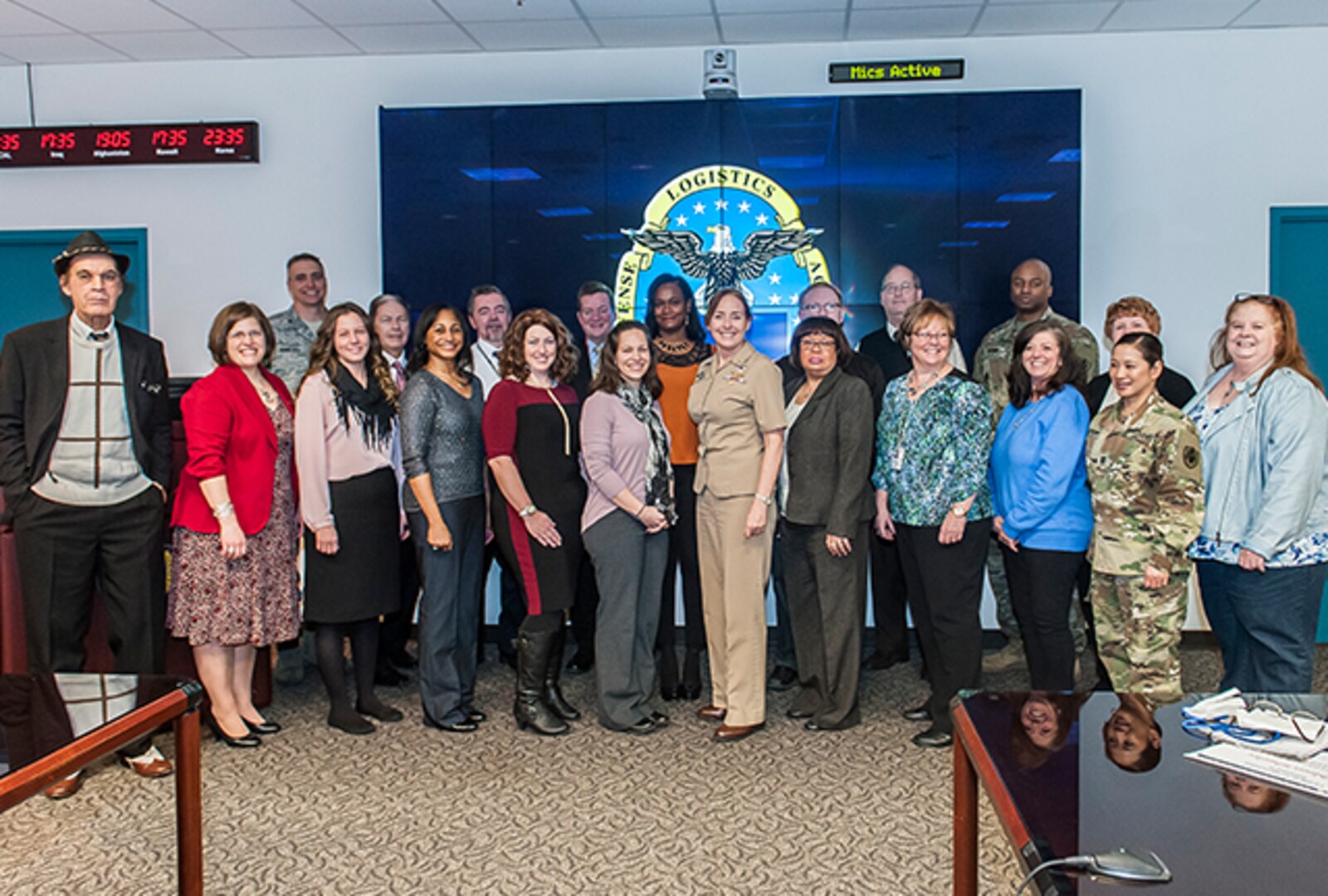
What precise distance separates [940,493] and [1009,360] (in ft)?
4.97

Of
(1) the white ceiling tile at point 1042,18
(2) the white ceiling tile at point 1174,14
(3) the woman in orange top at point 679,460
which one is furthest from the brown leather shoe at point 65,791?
(2) the white ceiling tile at point 1174,14

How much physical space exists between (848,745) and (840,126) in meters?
3.05

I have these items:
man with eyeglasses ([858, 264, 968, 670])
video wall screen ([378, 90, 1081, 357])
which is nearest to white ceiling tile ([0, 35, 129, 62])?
video wall screen ([378, 90, 1081, 357])

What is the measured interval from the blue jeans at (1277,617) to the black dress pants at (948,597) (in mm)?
763

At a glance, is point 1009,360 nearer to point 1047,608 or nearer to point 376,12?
point 1047,608

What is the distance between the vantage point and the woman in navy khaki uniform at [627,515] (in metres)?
Answer: 3.70

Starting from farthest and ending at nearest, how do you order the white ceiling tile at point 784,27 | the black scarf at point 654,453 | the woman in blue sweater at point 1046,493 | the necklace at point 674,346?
1. the white ceiling tile at point 784,27
2. the necklace at point 674,346
3. the black scarf at point 654,453
4. the woman in blue sweater at point 1046,493

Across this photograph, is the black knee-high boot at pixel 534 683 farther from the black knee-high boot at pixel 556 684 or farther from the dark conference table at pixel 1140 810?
the dark conference table at pixel 1140 810

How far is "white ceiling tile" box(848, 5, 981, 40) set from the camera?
4.74 meters

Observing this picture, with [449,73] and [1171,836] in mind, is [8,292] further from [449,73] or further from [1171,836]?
[1171,836]

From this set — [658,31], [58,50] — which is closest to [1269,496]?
[658,31]

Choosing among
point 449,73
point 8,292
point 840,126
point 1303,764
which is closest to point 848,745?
point 1303,764

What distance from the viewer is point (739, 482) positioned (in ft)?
12.1

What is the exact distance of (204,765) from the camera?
11.5 feet
